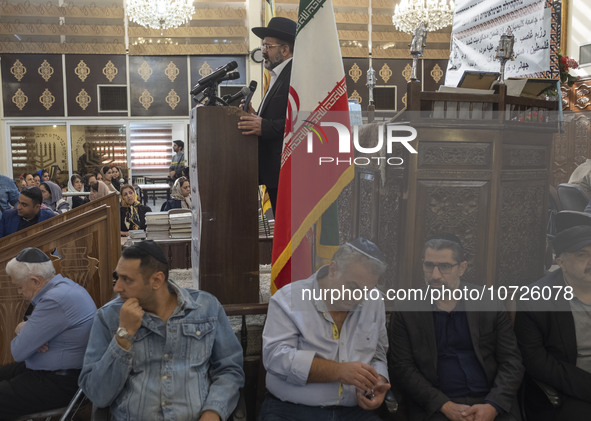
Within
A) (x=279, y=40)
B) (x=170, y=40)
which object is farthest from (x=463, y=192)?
(x=170, y=40)

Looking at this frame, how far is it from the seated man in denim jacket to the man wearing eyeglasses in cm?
74

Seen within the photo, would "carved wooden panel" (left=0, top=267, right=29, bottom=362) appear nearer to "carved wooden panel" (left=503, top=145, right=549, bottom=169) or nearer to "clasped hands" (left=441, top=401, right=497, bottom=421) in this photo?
"clasped hands" (left=441, top=401, right=497, bottom=421)

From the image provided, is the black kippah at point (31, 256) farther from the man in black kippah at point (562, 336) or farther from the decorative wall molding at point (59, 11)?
the decorative wall molding at point (59, 11)

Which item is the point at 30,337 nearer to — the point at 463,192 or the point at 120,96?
the point at 463,192

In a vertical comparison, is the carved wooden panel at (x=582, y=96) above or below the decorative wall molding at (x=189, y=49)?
below

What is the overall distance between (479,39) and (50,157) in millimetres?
8382

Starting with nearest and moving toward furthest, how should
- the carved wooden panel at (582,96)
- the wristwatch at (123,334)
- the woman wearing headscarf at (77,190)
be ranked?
the wristwatch at (123,334), the carved wooden panel at (582,96), the woman wearing headscarf at (77,190)

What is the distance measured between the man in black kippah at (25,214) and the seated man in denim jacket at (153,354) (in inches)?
105

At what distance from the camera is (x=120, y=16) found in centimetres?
965

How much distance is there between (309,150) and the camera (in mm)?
2561

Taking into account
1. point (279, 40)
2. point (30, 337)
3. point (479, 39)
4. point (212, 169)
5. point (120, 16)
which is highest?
point (120, 16)

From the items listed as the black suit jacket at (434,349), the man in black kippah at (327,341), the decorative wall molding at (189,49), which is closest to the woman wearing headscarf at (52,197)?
the decorative wall molding at (189,49)

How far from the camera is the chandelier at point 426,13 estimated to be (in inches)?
352

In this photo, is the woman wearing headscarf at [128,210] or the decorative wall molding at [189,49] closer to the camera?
the woman wearing headscarf at [128,210]
